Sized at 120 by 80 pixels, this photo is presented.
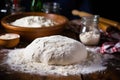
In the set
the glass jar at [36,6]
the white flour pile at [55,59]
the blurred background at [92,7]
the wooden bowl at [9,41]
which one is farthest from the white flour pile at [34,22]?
the blurred background at [92,7]

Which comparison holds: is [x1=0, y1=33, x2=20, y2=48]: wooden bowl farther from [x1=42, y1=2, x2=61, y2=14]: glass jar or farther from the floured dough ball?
[x1=42, y1=2, x2=61, y2=14]: glass jar

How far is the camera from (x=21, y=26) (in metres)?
1.26

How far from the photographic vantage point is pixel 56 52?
1.00 meters

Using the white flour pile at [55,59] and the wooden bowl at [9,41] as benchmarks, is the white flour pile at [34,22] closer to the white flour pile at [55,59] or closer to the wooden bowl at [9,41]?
the wooden bowl at [9,41]

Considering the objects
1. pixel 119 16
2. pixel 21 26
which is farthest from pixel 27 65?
pixel 119 16

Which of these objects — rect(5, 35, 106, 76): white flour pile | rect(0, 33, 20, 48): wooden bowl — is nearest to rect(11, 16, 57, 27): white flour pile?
rect(0, 33, 20, 48): wooden bowl

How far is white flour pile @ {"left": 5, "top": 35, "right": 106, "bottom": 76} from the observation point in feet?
3.18

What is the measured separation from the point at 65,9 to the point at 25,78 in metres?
1.29

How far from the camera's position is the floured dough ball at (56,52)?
3.26 ft

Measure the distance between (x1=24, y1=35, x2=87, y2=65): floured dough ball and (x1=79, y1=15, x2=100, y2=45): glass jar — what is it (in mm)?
182

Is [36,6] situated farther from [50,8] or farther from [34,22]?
[34,22]

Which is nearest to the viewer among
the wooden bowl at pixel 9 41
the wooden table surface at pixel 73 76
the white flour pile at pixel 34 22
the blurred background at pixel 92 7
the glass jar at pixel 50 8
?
the wooden table surface at pixel 73 76

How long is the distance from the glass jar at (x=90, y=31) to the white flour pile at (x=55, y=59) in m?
0.16

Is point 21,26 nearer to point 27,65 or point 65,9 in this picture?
point 27,65
